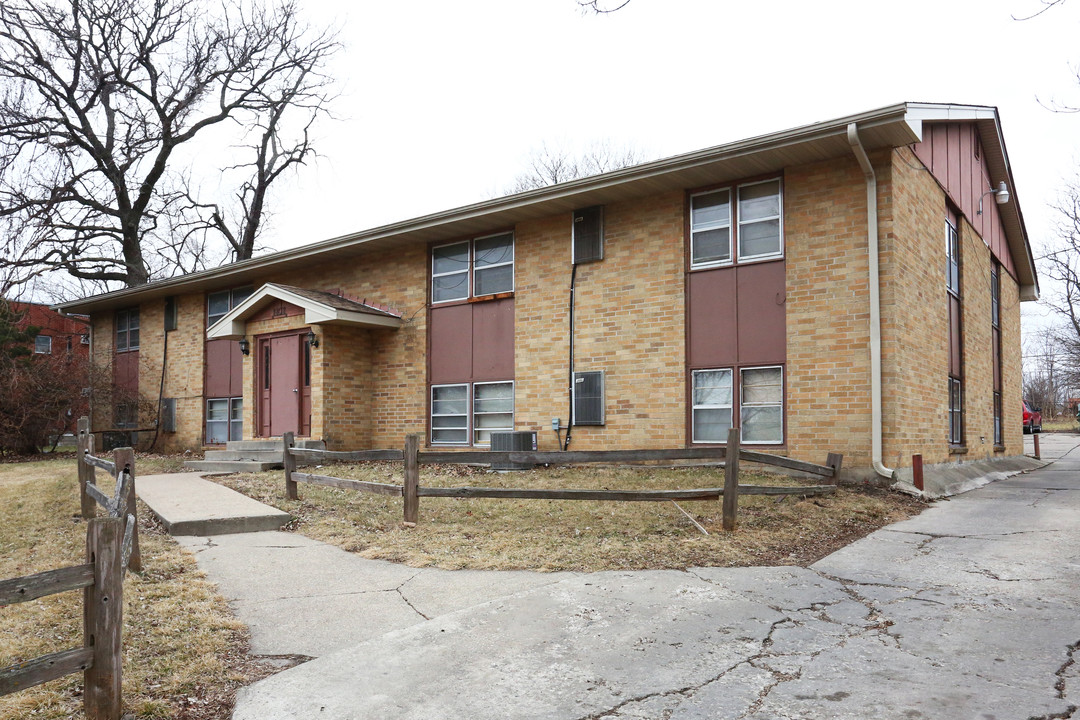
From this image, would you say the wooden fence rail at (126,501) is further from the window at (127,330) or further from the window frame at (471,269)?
the window at (127,330)

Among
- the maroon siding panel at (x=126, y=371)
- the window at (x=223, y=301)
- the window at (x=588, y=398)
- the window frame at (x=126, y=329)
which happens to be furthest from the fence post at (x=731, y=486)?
the window frame at (x=126, y=329)

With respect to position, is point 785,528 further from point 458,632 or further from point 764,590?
point 458,632

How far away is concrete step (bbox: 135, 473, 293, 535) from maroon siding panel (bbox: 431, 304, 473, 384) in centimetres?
509

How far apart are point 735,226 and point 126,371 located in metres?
18.9

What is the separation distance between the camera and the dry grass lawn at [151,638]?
3934 millimetres

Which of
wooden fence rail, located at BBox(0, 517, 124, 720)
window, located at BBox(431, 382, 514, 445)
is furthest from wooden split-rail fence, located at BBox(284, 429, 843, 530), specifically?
window, located at BBox(431, 382, 514, 445)

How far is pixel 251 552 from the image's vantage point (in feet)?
25.0

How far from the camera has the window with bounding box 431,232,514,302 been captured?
14906mm

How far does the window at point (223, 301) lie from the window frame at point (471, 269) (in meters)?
6.32

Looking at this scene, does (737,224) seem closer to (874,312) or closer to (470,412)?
(874,312)

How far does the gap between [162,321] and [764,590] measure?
2070 centimetres

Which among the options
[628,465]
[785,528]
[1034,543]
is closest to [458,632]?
[785,528]

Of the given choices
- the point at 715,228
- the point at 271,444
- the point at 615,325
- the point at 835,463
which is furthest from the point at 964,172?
the point at 271,444

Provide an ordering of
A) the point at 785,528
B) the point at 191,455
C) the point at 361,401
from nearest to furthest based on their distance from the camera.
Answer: the point at 785,528, the point at 361,401, the point at 191,455
